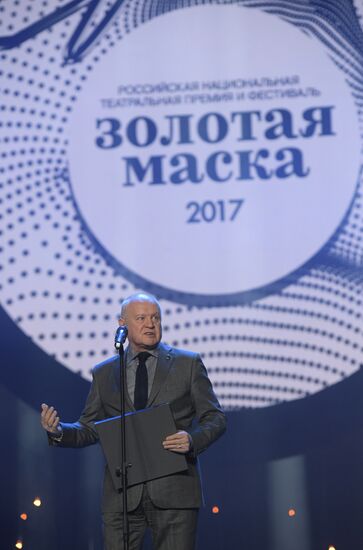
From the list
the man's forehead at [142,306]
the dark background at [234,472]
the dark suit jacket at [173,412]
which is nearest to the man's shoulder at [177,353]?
the dark suit jacket at [173,412]

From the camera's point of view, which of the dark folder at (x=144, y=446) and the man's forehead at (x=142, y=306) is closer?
the dark folder at (x=144, y=446)

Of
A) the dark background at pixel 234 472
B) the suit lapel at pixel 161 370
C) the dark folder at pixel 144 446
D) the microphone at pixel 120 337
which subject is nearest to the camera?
the microphone at pixel 120 337

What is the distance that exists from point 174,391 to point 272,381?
4.67 feet

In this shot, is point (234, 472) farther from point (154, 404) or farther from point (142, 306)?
point (142, 306)

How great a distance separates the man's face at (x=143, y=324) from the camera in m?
3.35

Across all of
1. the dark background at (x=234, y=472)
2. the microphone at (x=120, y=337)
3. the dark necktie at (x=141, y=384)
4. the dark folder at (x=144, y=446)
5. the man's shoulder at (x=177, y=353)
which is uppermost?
the microphone at (x=120, y=337)

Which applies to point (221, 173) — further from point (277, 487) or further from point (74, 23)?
point (277, 487)

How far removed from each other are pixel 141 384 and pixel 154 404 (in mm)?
108

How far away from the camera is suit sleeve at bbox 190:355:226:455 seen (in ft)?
10.5

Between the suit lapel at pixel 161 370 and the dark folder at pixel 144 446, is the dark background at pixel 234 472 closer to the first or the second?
the suit lapel at pixel 161 370

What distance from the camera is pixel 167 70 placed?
4.88 meters

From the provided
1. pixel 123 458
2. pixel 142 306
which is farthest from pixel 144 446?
pixel 142 306

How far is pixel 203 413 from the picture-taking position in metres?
3.31

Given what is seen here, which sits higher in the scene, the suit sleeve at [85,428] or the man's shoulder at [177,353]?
the man's shoulder at [177,353]
